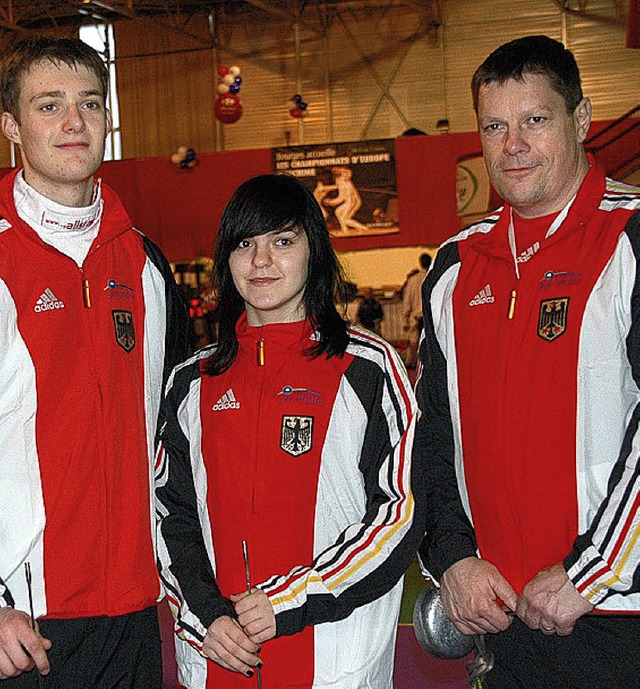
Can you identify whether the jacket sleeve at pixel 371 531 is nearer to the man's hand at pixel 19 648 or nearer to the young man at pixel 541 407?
the young man at pixel 541 407

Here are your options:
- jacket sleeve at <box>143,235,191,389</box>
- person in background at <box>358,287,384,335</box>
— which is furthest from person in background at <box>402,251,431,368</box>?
jacket sleeve at <box>143,235,191,389</box>

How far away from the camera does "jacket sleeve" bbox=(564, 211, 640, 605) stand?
6.90 feet

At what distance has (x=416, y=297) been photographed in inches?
589

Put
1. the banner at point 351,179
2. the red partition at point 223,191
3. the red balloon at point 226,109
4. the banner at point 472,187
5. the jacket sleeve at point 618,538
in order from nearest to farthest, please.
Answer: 1. the jacket sleeve at point 618,538
2. the banner at point 472,187
3. the red partition at point 223,191
4. the banner at point 351,179
5. the red balloon at point 226,109

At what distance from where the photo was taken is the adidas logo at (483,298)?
8.11 feet

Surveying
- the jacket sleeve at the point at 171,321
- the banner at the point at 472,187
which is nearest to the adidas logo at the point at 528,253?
the jacket sleeve at the point at 171,321

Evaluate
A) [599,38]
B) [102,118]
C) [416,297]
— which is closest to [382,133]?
[599,38]

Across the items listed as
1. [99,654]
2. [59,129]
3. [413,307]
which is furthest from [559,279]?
[413,307]

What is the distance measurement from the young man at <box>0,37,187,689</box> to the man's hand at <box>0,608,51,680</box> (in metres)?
0.08

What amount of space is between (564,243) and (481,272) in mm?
240

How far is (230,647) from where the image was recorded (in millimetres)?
2174

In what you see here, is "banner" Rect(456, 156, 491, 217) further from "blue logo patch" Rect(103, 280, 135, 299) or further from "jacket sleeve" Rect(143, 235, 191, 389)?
"blue logo patch" Rect(103, 280, 135, 299)

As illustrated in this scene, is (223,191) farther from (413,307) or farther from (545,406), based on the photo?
(545,406)

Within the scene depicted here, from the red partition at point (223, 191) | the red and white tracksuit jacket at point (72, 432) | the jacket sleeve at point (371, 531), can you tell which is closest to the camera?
the jacket sleeve at point (371, 531)
